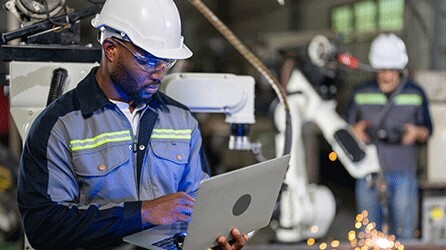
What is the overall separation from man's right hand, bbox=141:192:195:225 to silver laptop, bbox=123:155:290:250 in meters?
0.07

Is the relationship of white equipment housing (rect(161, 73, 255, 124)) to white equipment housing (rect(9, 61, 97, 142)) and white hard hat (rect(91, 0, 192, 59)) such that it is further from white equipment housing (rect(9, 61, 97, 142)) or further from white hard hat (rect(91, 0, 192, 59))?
white hard hat (rect(91, 0, 192, 59))

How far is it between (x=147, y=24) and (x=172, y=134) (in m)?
0.40

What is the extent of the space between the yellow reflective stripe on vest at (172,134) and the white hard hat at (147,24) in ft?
0.90

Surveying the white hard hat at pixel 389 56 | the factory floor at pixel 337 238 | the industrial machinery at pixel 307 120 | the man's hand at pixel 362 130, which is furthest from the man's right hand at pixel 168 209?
the white hard hat at pixel 389 56

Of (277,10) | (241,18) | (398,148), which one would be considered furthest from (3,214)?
(241,18)

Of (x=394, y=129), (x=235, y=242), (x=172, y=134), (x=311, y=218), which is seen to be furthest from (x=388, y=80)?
(x=235, y=242)

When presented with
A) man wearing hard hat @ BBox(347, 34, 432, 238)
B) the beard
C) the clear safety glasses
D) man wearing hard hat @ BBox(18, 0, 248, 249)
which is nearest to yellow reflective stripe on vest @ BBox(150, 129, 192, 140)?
man wearing hard hat @ BBox(18, 0, 248, 249)

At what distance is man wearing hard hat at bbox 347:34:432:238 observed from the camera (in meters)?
5.69

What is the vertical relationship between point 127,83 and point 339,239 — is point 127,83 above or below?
above

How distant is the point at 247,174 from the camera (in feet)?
7.50

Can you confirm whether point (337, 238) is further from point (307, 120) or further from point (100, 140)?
point (100, 140)

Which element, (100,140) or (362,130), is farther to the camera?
(362,130)

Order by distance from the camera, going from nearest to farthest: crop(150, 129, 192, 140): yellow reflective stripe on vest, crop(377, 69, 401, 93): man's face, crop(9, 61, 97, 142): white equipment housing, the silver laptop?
the silver laptop → crop(150, 129, 192, 140): yellow reflective stripe on vest → crop(9, 61, 97, 142): white equipment housing → crop(377, 69, 401, 93): man's face

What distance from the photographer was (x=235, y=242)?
2.44 m
